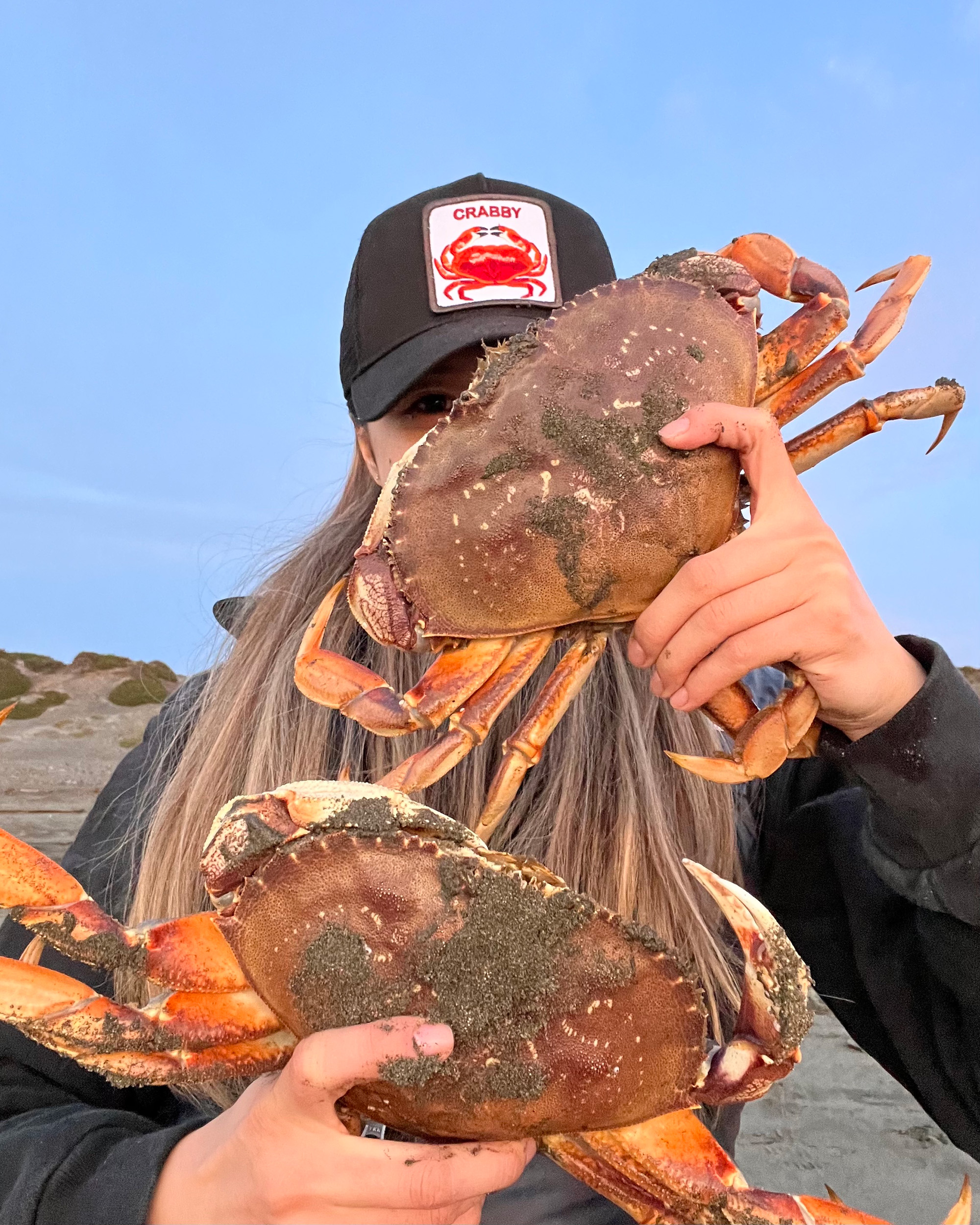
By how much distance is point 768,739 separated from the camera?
1224 mm

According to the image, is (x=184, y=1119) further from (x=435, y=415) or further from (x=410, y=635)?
(x=435, y=415)

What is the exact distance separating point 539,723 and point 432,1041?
0.49m

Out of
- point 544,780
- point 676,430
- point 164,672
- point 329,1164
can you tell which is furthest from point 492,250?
point 164,672

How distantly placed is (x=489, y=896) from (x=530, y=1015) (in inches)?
5.7

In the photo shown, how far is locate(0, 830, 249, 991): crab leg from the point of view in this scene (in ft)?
3.41

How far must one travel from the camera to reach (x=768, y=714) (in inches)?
48.6

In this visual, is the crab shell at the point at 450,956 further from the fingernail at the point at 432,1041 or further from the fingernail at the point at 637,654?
the fingernail at the point at 637,654

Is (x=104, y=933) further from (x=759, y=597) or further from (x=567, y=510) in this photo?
(x=759, y=597)

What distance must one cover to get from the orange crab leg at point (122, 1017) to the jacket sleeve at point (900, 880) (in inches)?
34.9

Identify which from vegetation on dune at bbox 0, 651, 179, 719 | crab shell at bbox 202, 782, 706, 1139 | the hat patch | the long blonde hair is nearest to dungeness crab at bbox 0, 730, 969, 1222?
crab shell at bbox 202, 782, 706, 1139

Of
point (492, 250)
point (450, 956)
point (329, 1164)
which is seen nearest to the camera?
point (450, 956)

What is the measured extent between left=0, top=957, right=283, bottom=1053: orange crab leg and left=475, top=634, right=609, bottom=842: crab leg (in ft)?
1.24

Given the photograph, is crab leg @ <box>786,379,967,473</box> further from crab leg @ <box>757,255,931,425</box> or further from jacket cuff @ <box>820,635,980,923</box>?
jacket cuff @ <box>820,635,980,923</box>

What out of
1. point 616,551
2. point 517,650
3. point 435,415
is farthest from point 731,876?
point 435,415
